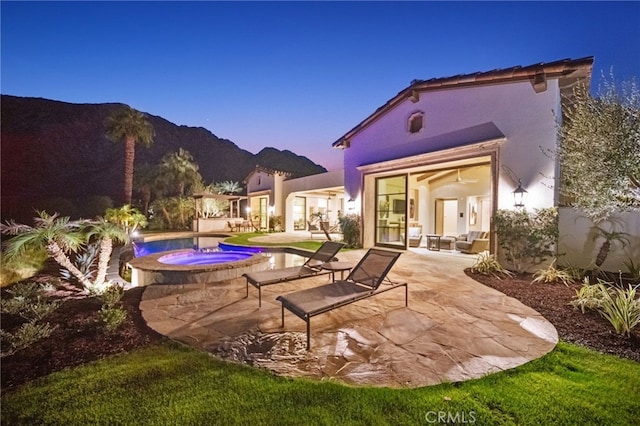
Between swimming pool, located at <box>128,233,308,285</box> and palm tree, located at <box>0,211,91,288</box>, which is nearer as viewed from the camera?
palm tree, located at <box>0,211,91,288</box>

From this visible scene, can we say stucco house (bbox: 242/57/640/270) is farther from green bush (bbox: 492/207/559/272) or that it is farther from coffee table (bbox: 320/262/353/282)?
coffee table (bbox: 320/262/353/282)

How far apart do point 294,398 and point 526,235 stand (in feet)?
23.5

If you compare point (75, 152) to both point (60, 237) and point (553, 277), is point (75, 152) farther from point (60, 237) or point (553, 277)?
point (553, 277)

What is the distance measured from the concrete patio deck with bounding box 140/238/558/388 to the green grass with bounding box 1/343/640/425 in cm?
21

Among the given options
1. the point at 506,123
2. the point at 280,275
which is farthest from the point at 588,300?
the point at 506,123

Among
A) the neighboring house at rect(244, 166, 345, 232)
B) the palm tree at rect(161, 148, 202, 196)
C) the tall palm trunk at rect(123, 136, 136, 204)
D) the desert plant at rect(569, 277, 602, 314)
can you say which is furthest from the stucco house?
the palm tree at rect(161, 148, 202, 196)

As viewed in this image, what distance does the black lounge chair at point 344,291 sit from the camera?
3430 mm

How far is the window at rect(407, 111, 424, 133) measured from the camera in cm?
998

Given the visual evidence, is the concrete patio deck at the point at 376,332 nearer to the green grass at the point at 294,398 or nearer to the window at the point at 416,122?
the green grass at the point at 294,398

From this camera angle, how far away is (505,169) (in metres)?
7.83

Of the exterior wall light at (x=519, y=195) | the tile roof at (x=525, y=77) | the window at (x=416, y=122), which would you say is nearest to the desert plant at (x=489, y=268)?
the exterior wall light at (x=519, y=195)

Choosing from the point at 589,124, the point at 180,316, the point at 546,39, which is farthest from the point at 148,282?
the point at 546,39

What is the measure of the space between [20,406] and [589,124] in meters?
8.02

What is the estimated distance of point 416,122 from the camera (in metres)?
10.2
